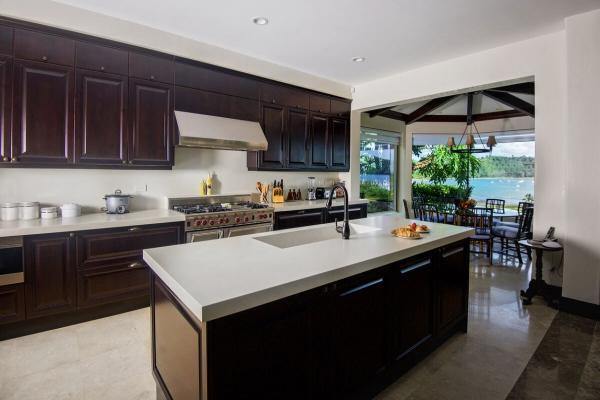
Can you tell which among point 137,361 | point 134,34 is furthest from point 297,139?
point 137,361

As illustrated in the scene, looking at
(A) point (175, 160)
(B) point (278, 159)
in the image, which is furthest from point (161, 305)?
(B) point (278, 159)

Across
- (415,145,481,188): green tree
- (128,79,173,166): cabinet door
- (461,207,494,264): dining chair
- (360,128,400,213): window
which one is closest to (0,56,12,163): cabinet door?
(128,79,173,166): cabinet door

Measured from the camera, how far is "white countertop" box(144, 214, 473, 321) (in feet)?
3.91

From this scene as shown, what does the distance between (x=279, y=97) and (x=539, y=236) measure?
12.2ft

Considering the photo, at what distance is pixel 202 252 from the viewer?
1810mm

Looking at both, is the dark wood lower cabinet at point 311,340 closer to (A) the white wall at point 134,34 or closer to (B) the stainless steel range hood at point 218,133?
(B) the stainless steel range hood at point 218,133

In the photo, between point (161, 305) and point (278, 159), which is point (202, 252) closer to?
point (161, 305)

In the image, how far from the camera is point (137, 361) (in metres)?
2.29

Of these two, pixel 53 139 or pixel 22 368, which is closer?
pixel 22 368

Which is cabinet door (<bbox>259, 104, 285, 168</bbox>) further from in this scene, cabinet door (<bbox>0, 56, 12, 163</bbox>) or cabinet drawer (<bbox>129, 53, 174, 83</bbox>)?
cabinet door (<bbox>0, 56, 12, 163</bbox>)

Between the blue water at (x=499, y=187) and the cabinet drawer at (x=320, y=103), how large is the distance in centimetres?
232

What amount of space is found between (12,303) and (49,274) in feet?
1.01

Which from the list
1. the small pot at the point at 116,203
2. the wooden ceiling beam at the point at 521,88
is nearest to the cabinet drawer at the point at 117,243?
the small pot at the point at 116,203

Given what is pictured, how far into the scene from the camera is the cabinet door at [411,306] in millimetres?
1961
